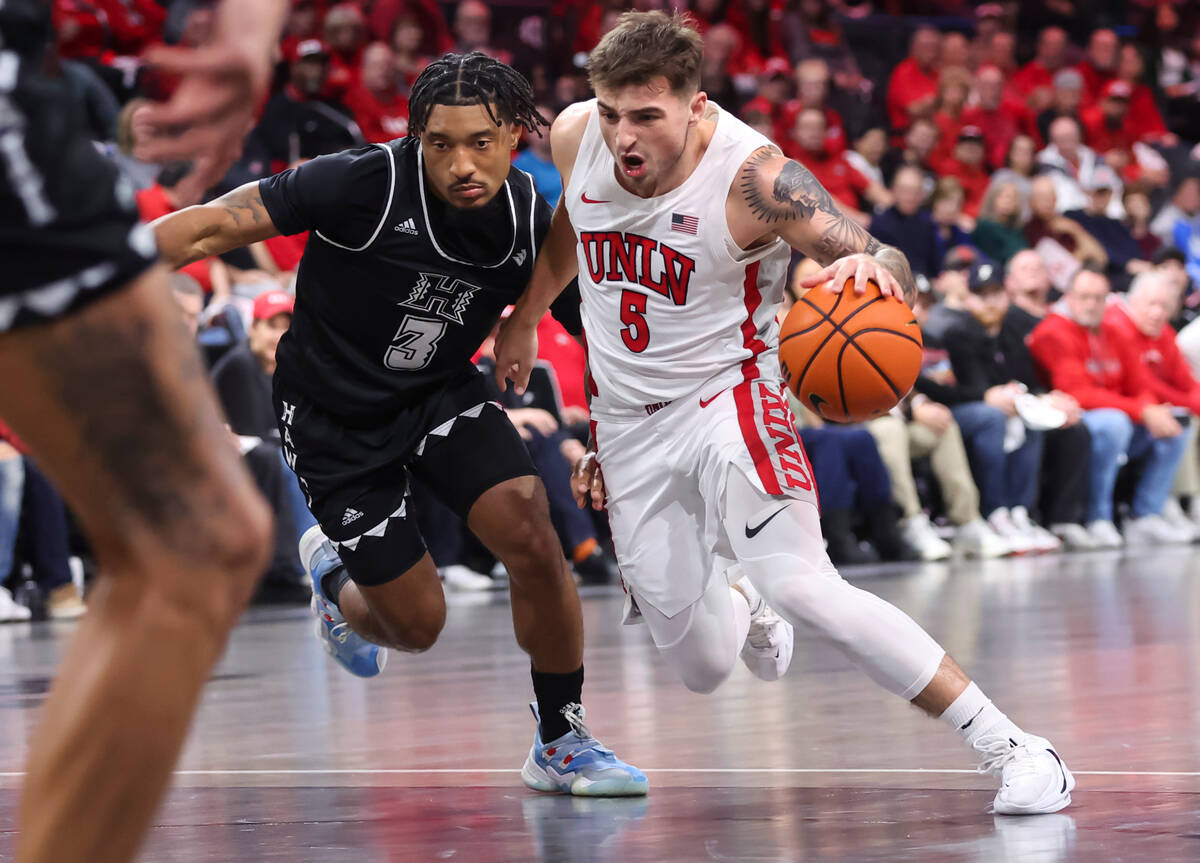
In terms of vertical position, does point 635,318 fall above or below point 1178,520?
above

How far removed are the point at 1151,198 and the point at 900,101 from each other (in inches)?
103

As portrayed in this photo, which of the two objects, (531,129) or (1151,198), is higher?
(531,129)

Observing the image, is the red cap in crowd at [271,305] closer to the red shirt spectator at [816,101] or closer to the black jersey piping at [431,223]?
the black jersey piping at [431,223]

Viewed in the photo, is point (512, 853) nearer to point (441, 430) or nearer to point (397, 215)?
point (441, 430)

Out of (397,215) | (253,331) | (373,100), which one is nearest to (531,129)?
(397,215)

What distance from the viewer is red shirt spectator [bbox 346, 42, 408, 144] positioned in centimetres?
1249

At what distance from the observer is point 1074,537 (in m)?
12.1

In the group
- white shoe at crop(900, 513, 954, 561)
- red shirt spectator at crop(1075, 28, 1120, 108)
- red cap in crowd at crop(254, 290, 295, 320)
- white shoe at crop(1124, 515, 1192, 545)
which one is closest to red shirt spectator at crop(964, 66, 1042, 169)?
red shirt spectator at crop(1075, 28, 1120, 108)

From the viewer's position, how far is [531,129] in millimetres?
4570

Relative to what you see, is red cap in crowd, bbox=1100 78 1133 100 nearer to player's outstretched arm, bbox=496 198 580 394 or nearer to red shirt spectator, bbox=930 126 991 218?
red shirt spectator, bbox=930 126 991 218

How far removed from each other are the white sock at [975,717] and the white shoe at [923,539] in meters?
7.44

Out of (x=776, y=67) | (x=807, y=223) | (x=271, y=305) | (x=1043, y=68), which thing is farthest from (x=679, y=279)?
(x=1043, y=68)

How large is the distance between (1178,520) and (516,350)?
9353mm

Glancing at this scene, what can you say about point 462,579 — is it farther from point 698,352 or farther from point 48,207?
point 48,207
